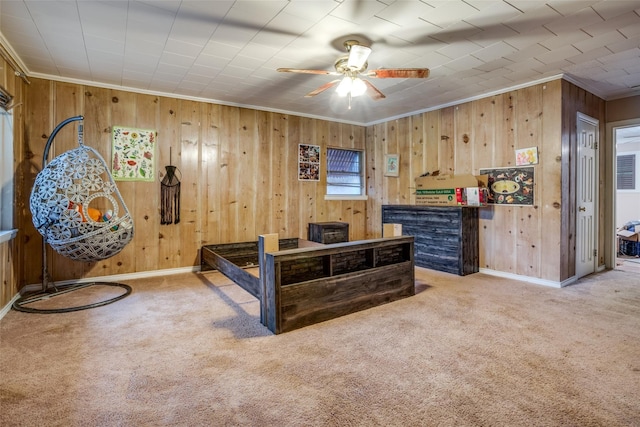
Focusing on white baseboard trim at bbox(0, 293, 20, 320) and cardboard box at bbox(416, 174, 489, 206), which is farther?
cardboard box at bbox(416, 174, 489, 206)

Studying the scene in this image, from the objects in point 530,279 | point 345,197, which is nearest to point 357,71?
point 345,197

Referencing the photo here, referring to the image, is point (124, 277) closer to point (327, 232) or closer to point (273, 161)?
point (273, 161)

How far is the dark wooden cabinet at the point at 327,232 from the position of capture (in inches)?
207

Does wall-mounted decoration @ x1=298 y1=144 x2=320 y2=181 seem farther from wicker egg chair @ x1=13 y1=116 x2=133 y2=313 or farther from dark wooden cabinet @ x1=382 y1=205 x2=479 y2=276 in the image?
wicker egg chair @ x1=13 y1=116 x2=133 y2=313

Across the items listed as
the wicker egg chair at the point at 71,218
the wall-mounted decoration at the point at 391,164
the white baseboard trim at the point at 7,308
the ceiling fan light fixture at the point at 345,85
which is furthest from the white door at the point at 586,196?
the white baseboard trim at the point at 7,308

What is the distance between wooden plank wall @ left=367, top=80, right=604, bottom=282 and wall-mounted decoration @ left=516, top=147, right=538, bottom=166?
0.18 feet

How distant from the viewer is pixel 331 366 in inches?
79.5

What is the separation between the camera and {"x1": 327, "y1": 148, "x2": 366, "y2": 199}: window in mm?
5944

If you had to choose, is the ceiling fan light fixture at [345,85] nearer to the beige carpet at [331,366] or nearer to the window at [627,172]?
the beige carpet at [331,366]

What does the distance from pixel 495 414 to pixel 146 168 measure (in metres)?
4.41

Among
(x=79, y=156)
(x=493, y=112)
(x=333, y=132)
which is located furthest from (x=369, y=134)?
(x=79, y=156)

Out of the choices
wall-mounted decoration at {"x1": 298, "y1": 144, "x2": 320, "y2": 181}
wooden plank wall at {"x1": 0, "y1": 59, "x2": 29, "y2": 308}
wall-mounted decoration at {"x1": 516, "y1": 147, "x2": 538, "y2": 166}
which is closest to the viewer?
wooden plank wall at {"x1": 0, "y1": 59, "x2": 29, "y2": 308}

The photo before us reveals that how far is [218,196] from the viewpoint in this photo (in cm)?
477

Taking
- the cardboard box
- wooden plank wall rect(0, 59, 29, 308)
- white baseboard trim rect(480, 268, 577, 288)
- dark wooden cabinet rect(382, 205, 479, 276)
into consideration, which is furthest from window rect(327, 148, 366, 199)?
wooden plank wall rect(0, 59, 29, 308)
